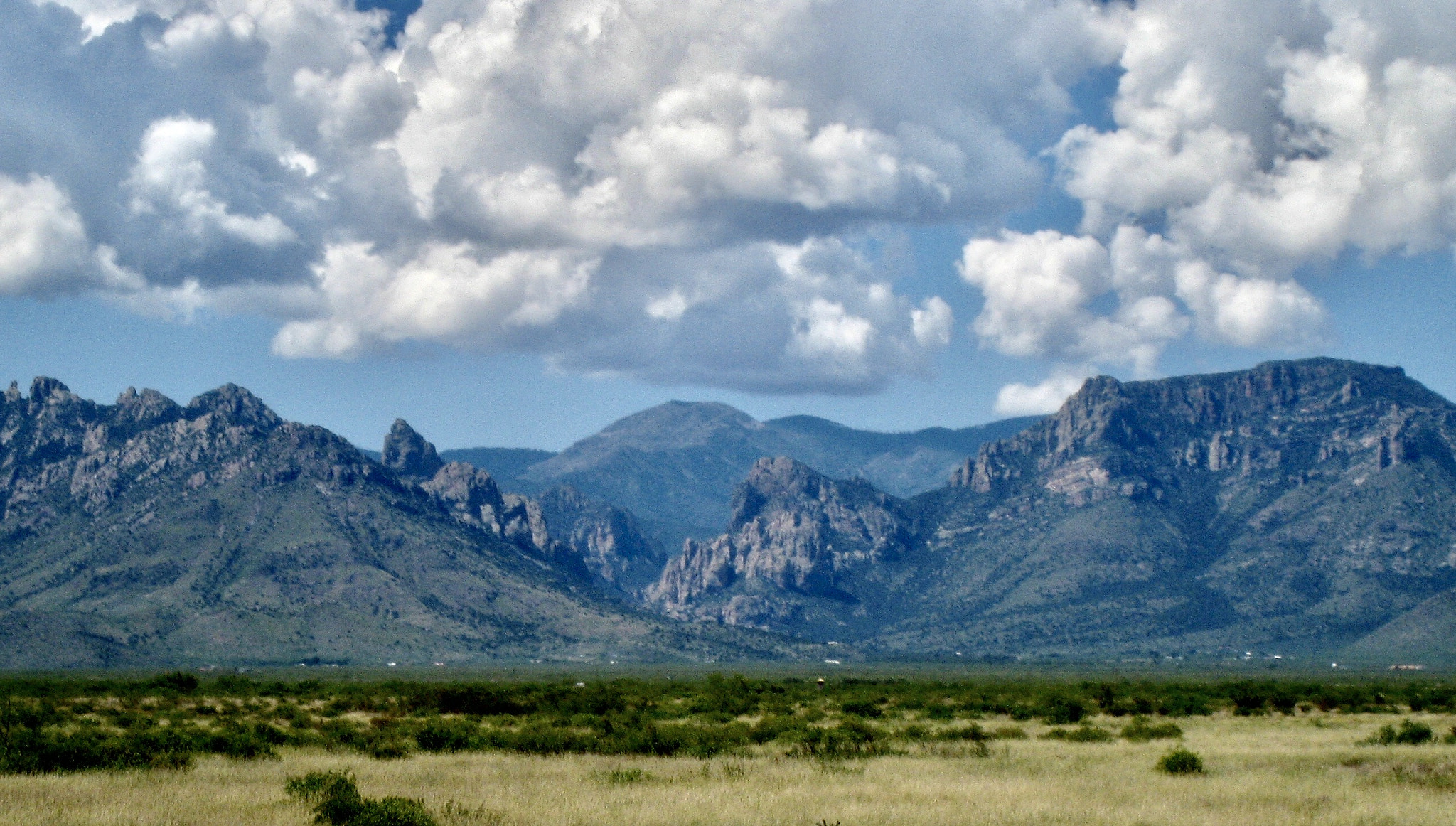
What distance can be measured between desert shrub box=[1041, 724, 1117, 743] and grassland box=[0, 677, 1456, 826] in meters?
0.25

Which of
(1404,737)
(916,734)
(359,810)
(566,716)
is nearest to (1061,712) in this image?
(916,734)

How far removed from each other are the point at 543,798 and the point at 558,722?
27997mm

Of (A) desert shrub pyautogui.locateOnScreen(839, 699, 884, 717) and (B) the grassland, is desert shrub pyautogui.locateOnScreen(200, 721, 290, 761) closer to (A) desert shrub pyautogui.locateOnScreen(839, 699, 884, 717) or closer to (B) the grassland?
(B) the grassland

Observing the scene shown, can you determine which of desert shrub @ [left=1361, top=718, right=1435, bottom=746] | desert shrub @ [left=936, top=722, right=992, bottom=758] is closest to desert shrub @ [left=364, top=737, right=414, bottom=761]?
desert shrub @ [left=936, top=722, right=992, bottom=758]

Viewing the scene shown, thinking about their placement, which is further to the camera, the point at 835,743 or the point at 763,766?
the point at 835,743

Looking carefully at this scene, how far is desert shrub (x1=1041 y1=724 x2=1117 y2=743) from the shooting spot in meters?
53.9

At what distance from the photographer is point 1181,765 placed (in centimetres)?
4050

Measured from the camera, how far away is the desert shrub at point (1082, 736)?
5394cm

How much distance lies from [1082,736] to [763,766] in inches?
748

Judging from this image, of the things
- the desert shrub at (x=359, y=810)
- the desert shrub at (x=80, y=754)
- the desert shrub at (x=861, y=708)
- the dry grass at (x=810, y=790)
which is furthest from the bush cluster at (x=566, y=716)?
the desert shrub at (x=359, y=810)

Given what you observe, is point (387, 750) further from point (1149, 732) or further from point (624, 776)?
point (1149, 732)

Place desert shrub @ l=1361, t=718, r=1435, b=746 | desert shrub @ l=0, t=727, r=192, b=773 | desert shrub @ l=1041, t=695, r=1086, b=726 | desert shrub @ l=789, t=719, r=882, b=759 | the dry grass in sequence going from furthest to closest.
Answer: desert shrub @ l=1041, t=695, r=1086, b=726, desert shrub @ l=1361, t=718, r=1435, b=746, desert shrub @ l=789, t=719, r=882, b=759, desert shrub @ l=0, t=727, r=192, b=773, the dry grass

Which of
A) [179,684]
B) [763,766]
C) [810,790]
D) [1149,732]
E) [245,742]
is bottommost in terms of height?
[179,684]

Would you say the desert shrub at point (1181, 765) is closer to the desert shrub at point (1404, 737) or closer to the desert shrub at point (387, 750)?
the desert shrub at point (1404, 737)
